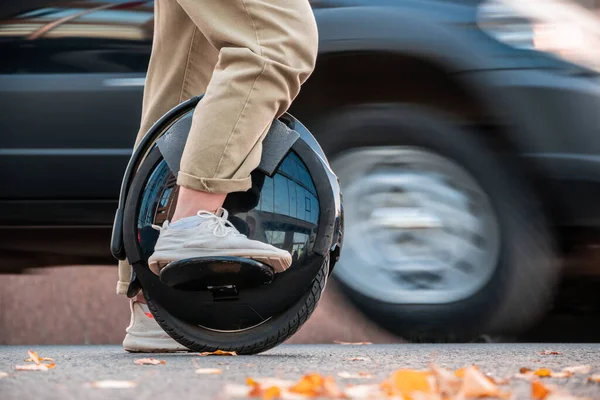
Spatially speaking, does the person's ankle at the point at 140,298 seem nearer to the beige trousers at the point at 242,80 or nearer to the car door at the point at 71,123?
the beige trousers at the point at 242,80

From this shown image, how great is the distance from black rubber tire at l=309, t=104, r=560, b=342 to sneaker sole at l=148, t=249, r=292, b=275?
1153mm

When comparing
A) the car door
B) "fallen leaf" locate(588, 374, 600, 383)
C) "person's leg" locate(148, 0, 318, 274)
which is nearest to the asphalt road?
"fallen leaf" locate(588, 374, 600, 383)

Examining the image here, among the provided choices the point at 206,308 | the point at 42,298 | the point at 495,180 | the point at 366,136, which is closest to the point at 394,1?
the point at 366,136

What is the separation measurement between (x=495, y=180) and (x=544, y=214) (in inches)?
8.1

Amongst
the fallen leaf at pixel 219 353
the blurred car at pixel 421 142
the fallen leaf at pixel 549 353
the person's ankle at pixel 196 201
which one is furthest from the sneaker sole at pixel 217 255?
the blurred car at pixel 421 142

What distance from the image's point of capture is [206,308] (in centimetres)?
273

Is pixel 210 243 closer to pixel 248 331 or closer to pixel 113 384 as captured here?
pixel 248 331

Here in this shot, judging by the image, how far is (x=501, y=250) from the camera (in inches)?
142

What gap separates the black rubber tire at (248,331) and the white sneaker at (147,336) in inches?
7.4

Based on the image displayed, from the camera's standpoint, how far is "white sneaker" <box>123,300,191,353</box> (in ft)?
9.80

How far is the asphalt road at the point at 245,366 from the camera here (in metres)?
1.98

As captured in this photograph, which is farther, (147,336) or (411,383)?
(147,336)

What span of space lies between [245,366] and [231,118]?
587 mm

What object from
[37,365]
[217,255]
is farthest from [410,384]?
[37,365]
